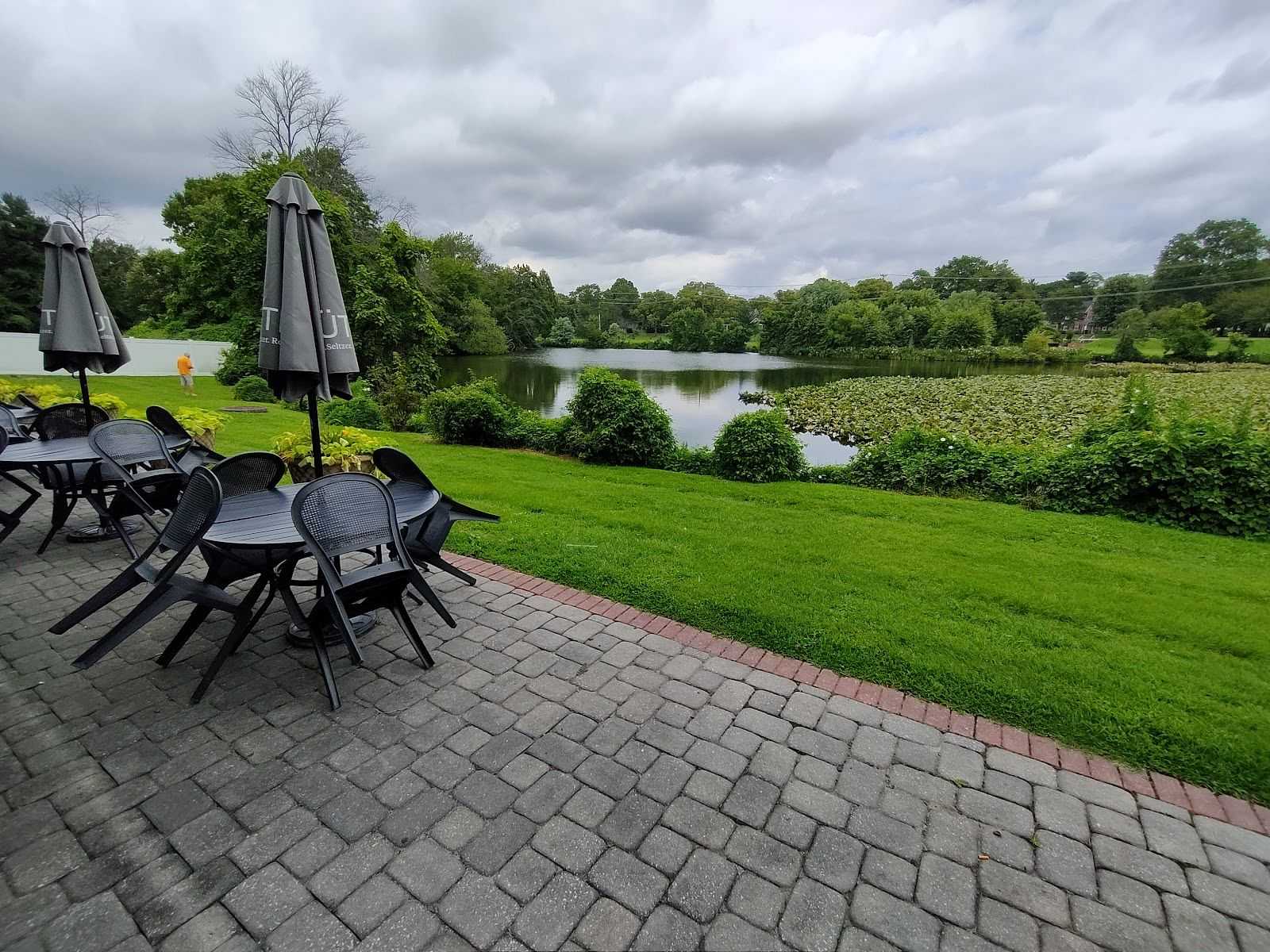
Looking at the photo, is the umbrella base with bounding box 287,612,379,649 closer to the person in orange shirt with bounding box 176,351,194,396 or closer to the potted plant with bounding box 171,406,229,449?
the potted plant with bounding box 171,406,229,449

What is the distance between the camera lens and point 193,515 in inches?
103

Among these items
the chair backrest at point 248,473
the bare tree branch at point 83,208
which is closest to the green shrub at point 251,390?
the chair backrest at point 248,473

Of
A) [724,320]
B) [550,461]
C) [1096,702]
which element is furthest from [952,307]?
[1096,702]

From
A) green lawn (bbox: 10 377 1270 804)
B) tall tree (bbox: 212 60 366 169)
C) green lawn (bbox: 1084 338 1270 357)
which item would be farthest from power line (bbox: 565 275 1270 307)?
green lawn (bbox: 10 377 1270 804)

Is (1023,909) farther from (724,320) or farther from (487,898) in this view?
(724,320)

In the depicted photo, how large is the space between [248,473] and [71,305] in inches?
119

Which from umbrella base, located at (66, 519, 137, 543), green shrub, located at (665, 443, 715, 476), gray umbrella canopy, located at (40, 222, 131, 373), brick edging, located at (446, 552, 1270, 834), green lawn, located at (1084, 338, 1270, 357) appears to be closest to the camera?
brick edging, located at (446, 552, 1270, 834)

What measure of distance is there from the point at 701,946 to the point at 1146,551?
17.3 feet

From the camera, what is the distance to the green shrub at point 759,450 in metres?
7.45

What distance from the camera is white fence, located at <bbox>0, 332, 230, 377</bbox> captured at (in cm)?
1772

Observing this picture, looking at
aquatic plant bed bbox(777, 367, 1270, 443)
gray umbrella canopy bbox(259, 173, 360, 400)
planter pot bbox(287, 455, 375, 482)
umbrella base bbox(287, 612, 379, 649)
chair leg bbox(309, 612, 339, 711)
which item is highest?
gray umbrella canopy bbox(259, 173, 360, 400)

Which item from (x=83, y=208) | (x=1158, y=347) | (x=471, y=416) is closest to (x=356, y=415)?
(x=471, y=416)

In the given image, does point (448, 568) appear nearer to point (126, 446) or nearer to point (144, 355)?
point (126, 446)

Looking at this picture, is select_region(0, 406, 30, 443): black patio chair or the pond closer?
select_region(0, 406, 30, 443): black patio chair
